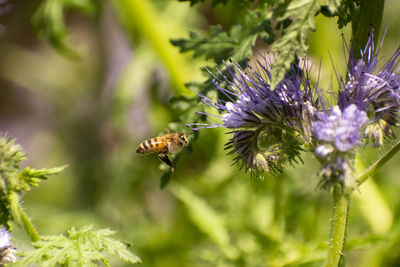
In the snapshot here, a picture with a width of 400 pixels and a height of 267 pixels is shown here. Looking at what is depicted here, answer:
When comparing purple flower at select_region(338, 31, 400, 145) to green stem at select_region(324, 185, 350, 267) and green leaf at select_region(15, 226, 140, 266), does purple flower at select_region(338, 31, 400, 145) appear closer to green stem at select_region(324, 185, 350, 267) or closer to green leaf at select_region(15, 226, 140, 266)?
green stem at select_region(324, 185, 350, 267)

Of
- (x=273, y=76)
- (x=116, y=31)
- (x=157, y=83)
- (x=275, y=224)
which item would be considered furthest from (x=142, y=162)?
(x=273, y=76)

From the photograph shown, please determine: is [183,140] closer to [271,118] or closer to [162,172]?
[162,172]

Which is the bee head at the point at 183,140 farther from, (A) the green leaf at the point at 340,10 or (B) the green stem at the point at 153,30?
(B) the green stem at the point at 153,30

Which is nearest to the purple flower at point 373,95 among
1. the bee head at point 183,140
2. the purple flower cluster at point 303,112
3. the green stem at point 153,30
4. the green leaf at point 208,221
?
the purple flower cluster at point 303,112

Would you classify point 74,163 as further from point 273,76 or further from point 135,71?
point 273,76

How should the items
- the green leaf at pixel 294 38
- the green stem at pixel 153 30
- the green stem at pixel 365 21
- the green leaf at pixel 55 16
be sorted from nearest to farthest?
the green leaf at pixel 294 38
the green stem at pixel 365 21
the green leaf at pixel 55 16
the green stem at pixel 153 30

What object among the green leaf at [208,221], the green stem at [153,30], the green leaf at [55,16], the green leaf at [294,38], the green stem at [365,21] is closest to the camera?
the green leaf at [294,38]
